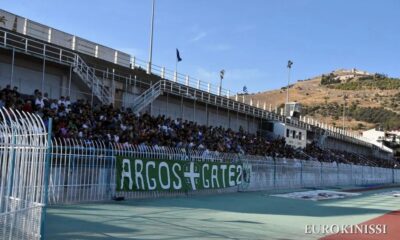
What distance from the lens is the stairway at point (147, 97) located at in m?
33.3

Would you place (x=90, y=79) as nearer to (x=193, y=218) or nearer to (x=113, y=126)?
(x=113, y=126)

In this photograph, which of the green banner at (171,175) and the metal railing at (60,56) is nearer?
the green banner at (171,175)

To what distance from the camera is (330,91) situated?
7259 inches

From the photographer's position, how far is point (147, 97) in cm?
3491

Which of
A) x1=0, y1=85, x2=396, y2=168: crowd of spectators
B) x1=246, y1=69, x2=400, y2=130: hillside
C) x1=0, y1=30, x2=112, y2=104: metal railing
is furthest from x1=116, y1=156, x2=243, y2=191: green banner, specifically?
x1=246, y1=69, x2=400, y2=130: hillside

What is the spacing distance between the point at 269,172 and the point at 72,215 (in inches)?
646

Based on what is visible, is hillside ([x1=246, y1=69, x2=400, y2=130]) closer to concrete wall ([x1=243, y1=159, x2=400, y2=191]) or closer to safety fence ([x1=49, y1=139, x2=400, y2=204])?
concrete wall ([x1=243, y1=159, x2=400, y2=191])

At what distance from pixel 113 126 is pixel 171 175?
603 cm

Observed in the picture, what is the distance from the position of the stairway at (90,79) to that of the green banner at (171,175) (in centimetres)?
1070

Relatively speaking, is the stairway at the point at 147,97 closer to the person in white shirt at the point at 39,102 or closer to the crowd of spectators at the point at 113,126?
the crowd of spectators at the point at 113,126

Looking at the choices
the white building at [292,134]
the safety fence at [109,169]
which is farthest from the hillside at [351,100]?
the safety fence at [109,169]

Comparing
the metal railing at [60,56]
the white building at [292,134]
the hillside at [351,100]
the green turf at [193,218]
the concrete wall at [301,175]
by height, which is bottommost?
the green turf at [193,218]

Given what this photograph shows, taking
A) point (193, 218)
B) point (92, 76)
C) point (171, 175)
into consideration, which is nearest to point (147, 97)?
point (92, 76)

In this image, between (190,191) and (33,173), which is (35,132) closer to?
(33,173)
